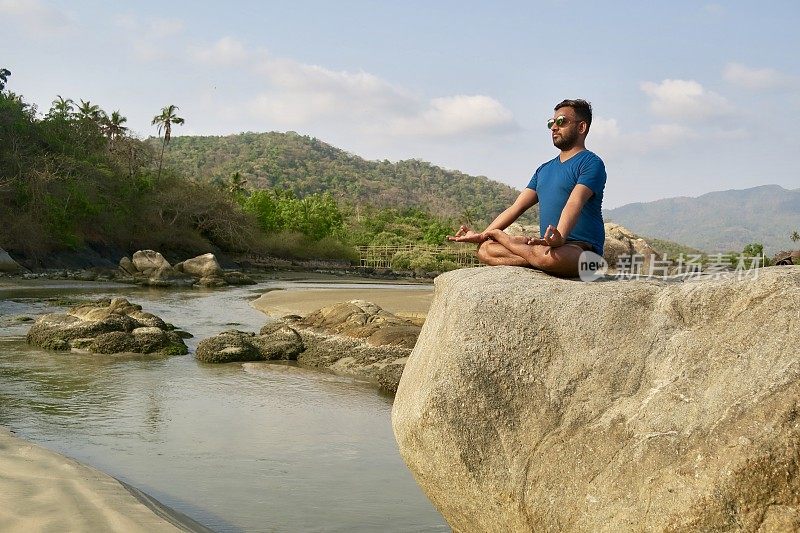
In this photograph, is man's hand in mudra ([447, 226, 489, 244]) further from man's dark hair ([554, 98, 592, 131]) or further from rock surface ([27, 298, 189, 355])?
rock surface ([27, 298, 189, 355])

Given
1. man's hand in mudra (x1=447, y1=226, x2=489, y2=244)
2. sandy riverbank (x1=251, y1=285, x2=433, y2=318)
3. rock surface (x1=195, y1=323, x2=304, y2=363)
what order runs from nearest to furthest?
man's hand in mudra (x1=447, y1=226, x2=489, y2=244), rock surface (x1=195, y1=323, x2=304, y2=363), sandy riverbank (x1=251, y1=285, x2=433, y2=318)

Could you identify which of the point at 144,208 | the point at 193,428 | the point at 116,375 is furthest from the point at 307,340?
the point at 144,208

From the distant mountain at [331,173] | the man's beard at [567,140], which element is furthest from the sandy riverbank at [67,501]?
the distant mountain at [331,173]

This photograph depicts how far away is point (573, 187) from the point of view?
4.33 meters

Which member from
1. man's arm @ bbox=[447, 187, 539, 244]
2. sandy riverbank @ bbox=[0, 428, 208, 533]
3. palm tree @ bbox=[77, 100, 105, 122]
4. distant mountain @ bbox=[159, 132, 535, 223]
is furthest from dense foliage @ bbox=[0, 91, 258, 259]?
distant mountain @ bbox=[159, 132, 535, 223]

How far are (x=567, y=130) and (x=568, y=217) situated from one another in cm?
55

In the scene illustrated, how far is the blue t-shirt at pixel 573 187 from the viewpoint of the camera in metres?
4.25

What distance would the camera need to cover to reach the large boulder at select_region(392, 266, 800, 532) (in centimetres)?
323

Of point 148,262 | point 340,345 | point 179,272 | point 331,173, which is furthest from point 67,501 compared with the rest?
point 331,173

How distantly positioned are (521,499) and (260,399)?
21.8 feet

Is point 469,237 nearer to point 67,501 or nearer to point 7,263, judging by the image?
point 67,501

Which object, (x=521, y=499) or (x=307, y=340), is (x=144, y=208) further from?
(x=521, y=499)

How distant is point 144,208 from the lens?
161 ft

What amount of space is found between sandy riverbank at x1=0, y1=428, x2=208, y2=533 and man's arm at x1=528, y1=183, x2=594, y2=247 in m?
2.66
